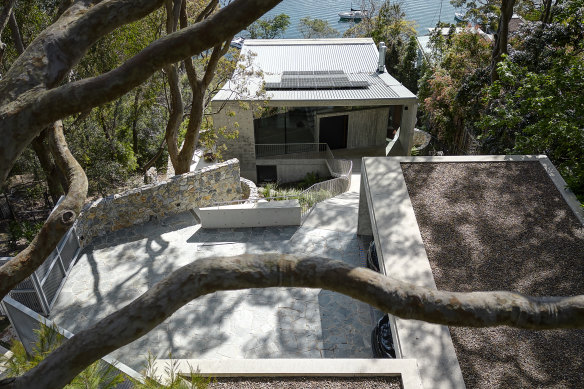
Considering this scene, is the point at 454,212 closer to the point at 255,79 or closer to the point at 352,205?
the point at 352,205

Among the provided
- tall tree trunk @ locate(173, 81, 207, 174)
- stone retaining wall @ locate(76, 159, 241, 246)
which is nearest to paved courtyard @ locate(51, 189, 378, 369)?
stone retaining wall @ locate(76, 159, 241, 246)

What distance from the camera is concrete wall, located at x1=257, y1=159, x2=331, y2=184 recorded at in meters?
20.0

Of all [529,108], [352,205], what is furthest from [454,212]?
[529,108]

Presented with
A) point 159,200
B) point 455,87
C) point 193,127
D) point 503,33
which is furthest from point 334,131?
point 159,200

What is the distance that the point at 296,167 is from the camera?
20.3m

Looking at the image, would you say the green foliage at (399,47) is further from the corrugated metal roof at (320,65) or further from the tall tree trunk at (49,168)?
the tall tree trunk at (49,168)

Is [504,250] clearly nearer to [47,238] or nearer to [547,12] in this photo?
[47,238]

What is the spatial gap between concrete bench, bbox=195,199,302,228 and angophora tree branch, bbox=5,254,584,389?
797cm

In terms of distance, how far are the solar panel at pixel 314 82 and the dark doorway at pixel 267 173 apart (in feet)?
12.1

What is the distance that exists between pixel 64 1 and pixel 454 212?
9.27m

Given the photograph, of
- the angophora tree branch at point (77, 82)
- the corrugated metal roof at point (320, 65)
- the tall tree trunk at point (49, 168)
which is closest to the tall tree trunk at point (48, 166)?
the tall tree trunk at point (49, 168)

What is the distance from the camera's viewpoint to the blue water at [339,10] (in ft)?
180

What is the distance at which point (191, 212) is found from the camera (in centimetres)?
1152

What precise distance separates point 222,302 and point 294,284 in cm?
609
